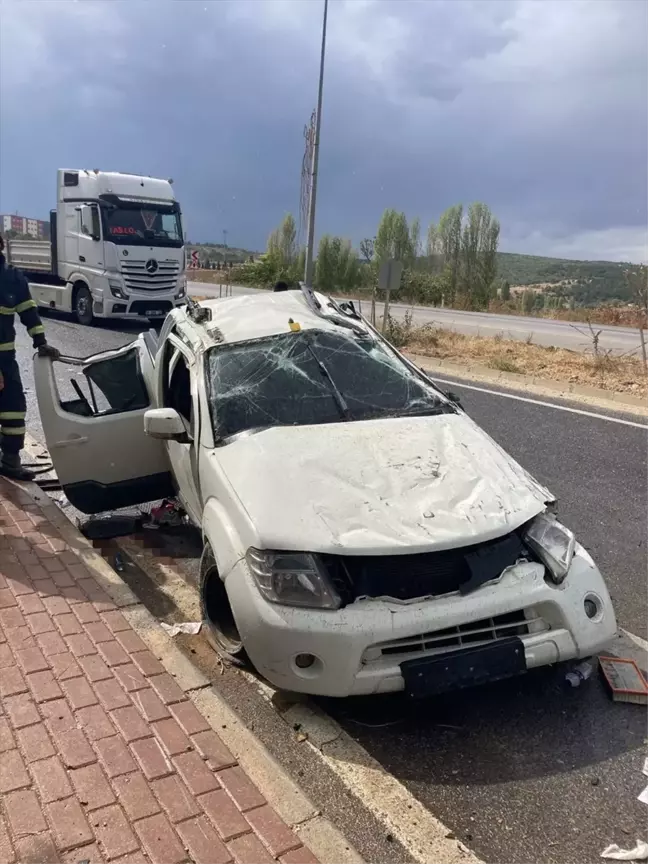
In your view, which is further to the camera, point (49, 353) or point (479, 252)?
point (479, 252)

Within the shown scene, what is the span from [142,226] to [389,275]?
6.12 metres

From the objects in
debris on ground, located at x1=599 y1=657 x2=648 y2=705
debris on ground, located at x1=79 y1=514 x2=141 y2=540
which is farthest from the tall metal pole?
debris on ground, located at x1=599 y1=657 x2=648 y2=705

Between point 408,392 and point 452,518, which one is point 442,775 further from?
point 408,392

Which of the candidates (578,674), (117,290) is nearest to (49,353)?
(578,674)

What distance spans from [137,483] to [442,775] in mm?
2916

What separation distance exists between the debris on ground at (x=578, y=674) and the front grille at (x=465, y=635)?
1.33 feet

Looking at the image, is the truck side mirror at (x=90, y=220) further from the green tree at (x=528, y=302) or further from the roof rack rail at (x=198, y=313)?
the green tree at (x=528, y=302)

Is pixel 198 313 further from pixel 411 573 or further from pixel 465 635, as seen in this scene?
pixel 465 635

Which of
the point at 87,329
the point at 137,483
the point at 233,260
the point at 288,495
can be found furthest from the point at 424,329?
the point at 233,260

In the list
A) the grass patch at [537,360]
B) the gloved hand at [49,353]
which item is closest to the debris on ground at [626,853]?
the gloved hand at [49,353]

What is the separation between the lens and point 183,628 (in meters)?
3.79

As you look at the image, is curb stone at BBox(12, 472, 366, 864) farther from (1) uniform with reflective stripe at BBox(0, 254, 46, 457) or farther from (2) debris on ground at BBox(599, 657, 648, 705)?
(1) uniform with reflective stripe at BBox(0, 254, 46, 457)

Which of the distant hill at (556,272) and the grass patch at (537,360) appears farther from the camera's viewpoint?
the distant hill at (556,272)

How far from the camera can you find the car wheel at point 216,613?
11.3 ft
